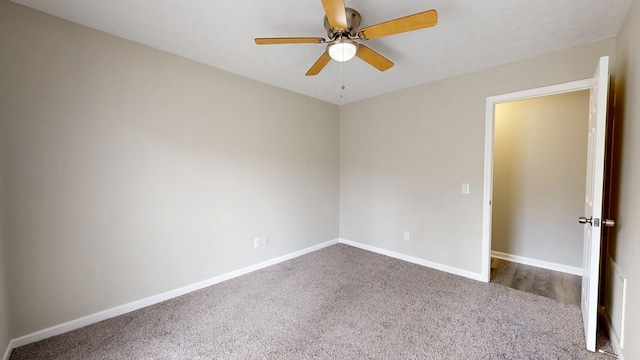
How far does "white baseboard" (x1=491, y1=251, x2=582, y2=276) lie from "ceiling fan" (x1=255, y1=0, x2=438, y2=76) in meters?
3.21

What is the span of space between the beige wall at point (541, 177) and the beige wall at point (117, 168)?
3179 millimetres

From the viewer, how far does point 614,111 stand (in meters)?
1.98

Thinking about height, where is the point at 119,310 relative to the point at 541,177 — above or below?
below

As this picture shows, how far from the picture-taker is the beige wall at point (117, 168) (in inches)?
70.3

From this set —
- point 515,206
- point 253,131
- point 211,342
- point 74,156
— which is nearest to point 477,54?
point 515,206

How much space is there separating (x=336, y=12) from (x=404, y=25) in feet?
1.35

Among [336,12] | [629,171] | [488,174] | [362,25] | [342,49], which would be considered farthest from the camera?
[488,174]

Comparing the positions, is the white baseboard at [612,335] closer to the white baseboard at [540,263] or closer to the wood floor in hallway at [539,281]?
the wood floor in hallway at [539,281]

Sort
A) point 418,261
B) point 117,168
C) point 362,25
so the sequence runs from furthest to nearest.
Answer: point 418,261
point 117,168
point 362,25

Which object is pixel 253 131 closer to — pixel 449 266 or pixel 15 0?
pixel 15 0

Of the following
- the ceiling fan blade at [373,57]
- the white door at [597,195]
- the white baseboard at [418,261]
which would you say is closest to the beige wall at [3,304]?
the ceiling fan blade at [373,57]

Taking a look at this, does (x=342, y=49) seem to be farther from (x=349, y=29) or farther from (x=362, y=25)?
(x=362, y=25)

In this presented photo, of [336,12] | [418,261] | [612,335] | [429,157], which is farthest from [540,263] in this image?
[336,12]

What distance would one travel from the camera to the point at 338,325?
2.03m
